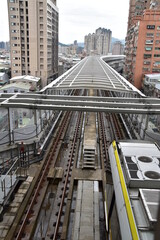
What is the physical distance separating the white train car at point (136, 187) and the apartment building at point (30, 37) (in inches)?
1381

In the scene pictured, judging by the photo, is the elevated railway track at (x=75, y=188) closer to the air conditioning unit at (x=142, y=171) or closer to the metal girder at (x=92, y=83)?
the air conditioning unit at (x=142, y=171)

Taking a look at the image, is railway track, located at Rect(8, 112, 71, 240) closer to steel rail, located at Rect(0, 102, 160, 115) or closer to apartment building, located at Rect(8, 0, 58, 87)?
steel rail, located at Rect(0, 102, 160, 115)

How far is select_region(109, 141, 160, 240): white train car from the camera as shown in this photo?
3.19 metres

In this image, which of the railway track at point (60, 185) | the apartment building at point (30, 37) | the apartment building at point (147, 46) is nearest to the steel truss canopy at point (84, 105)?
the railway track at point (60, 185)

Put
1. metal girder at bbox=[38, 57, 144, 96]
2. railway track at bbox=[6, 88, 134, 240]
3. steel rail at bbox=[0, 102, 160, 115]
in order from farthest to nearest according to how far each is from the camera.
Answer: metal girder at bbox=[38, 57, 144, 96] → steel rail at bbox=[0, 102, 160, 115] → railway track at bbox=[6, 88, 134, 240]

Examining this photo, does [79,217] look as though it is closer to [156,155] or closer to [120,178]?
[120,178]

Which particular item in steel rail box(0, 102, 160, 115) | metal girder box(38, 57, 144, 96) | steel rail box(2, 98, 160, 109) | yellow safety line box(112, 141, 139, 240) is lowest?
yellow safety line box(112, 141, 139, 240)

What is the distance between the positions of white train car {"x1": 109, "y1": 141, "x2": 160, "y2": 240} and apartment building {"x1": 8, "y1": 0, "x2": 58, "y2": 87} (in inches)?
1381

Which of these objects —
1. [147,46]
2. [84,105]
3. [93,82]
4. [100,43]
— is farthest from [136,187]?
[100,43]

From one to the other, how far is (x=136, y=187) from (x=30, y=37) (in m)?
37.5

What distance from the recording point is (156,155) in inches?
209

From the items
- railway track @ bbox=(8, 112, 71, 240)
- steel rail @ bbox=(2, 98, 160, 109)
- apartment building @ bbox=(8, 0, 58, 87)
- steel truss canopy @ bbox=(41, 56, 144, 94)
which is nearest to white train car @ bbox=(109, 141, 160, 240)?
steel rail @ bbox=(2, 98, 160, 109)

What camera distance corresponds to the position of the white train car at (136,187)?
10.5 ft

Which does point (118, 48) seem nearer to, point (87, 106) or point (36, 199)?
point (87, 106)
